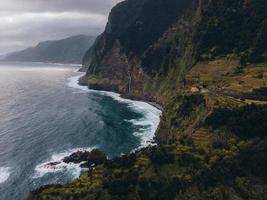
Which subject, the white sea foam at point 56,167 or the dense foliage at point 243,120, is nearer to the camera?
the dense foliage at point 243,120

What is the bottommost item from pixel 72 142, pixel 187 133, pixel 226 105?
pixel 72 142

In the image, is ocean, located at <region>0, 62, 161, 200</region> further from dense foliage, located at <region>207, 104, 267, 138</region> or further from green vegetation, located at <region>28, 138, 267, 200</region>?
dense foliage, located at <region>207, 104, 267, 138</region>

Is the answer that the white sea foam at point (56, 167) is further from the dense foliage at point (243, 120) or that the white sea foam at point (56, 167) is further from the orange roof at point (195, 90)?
the orange roof at point (195, 90)

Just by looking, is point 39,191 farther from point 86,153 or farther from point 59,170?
point 86,153

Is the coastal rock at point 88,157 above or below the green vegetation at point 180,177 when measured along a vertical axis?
below

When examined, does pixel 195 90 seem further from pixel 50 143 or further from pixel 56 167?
pixel 56 167

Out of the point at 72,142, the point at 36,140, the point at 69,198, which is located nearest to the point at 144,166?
the point at 69,198

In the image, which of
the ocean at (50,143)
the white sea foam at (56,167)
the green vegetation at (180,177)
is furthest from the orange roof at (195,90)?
the white sea foam at (56,167)

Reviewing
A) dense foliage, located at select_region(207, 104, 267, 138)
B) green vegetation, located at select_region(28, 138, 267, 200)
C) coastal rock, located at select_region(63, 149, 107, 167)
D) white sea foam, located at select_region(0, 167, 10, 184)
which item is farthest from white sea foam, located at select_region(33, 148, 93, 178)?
dense foliage, located at select_region(207, 104, 267, 138)

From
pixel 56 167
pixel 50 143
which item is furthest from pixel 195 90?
pixel 56 167

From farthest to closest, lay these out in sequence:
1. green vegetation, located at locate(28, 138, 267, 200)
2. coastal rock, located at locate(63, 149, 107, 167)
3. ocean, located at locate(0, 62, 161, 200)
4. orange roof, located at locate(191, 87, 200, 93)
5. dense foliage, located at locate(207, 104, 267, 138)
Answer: orange roof, located at locate(191, 87, 200, 93)
coastal rock, located at locate(63, 149, 107, 167)
ocean, located at locate(0, 62, 161, 200)
dense foliage, located at locate(207, 104, 267, 138)
green vegetation, located at locate(28, 138, 267, 200)

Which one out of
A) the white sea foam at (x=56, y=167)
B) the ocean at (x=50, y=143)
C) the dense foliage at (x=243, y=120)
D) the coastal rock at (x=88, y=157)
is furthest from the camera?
the coastal rock at (x=88, y=157)
